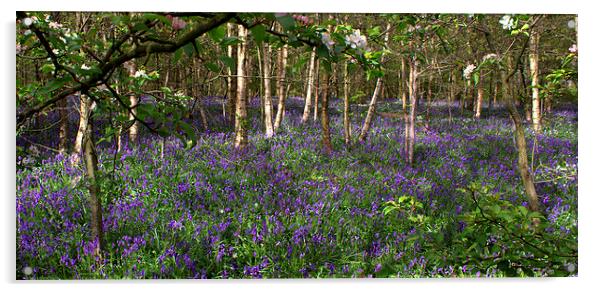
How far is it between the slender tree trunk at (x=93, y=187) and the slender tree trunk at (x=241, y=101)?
2.99 ft

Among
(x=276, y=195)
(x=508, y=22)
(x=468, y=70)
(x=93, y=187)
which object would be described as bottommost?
(x=276, y=195)

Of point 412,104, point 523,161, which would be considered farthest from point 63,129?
point 523,161

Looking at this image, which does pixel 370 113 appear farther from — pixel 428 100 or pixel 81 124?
pixel 81 124

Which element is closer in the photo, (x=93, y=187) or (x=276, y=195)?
(x=93, y=187)

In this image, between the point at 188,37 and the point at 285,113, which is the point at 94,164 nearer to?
the point at 285,113

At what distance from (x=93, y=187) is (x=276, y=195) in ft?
3.76

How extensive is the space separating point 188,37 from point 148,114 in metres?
0.31

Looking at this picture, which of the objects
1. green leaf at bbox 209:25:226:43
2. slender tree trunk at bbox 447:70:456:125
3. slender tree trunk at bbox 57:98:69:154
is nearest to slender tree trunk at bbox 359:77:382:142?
slender tree trunk at bbox 447:70:456:125

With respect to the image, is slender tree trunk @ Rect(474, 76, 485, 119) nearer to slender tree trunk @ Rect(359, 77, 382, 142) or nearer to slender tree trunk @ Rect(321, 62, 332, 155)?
slender tree trunk @ Rect(359, 77, 382, 142)

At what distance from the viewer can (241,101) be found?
3.54m

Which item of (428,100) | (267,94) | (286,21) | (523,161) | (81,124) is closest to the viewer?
(286,21)

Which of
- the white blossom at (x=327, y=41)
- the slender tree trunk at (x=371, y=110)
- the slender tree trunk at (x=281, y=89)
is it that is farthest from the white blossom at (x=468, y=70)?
the white blossom at (x=327, y=41)

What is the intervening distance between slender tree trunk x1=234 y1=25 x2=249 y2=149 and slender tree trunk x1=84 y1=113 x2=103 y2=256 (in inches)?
35.9

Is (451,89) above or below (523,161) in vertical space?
above
